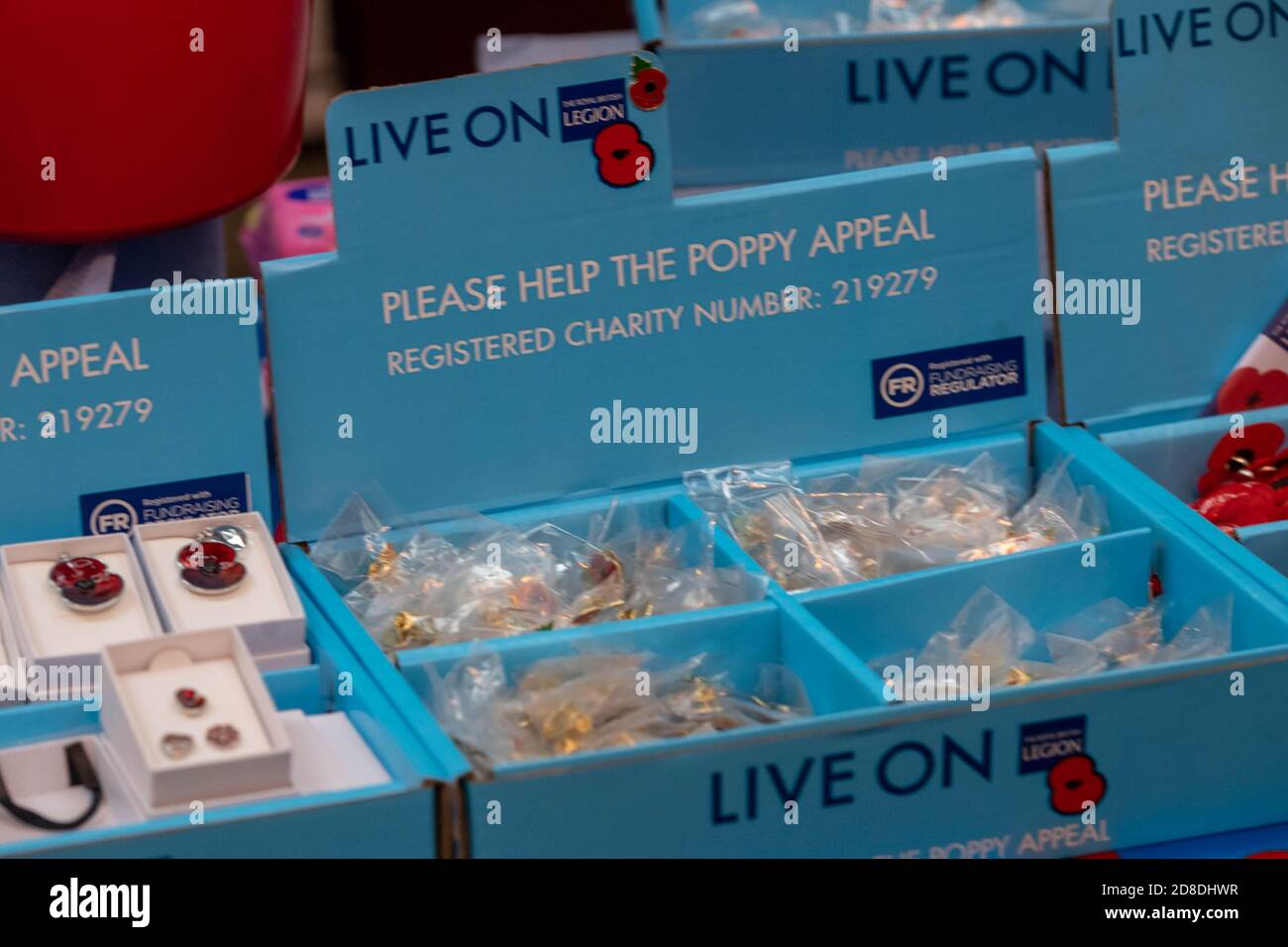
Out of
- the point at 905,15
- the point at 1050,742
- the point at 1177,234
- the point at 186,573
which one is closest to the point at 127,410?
the point at 186,573

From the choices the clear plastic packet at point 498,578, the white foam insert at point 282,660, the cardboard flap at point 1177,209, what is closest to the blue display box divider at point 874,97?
the cardboard flap at point 1177,209

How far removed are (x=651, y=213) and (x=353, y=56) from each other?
364 centimetres

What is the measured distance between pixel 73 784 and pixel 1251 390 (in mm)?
1483

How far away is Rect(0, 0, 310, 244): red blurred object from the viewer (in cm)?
196

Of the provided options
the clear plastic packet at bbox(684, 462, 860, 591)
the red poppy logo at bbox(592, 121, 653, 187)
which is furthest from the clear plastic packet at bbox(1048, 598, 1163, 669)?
the red poppy logo at bbox(592, 121, 653, 187)

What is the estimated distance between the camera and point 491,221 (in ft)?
6.73

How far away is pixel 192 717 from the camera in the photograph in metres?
1.64

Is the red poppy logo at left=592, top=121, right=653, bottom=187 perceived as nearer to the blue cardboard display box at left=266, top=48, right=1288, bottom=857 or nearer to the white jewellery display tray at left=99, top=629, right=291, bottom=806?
the blue cardboard display box at left=266, top=48, right=1288, bottom=857

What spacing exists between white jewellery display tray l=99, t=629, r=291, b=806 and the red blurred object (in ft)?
1.94

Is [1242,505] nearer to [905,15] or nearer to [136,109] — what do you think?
[136,109]

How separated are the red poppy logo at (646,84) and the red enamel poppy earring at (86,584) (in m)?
0.74

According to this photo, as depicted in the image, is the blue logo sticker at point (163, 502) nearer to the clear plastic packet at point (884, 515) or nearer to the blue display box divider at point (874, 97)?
the clear plastic packet at point (884, 515)
